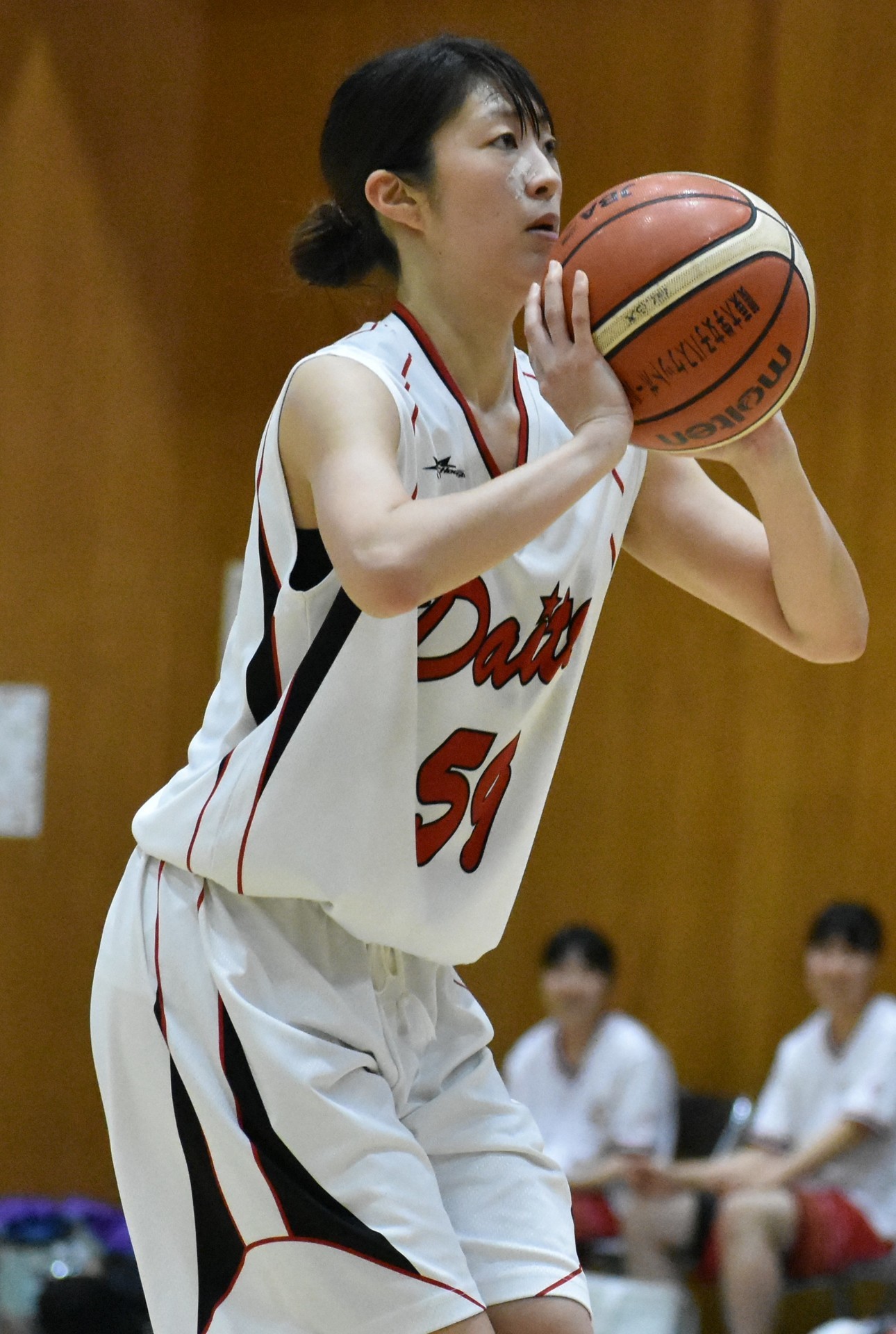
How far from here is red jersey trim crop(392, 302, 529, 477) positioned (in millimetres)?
2445

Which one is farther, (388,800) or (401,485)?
(388,800)

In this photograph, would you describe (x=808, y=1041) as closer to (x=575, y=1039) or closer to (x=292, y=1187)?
(x=575, y=1039)

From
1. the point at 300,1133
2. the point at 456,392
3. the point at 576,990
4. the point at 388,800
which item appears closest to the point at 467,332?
the point at 456,392

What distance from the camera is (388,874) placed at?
90.2 inches

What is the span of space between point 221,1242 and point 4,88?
19.3 ft

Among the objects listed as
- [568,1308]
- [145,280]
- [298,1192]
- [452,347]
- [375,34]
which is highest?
[375,34]

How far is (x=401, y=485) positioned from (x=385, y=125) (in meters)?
0.69

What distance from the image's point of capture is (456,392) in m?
2.45

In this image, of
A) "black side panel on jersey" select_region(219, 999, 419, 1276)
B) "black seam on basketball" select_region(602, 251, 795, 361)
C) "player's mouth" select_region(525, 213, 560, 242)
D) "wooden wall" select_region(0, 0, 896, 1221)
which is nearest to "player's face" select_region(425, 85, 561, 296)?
"player's mouth" select_region(525, 213, 560, 242)

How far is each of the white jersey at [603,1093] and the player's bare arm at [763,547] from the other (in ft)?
12.6

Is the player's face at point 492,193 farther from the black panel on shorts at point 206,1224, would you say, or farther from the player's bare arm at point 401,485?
the black panel on shorts at point 206,1224

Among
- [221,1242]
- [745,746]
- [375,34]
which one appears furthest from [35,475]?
[221,1242]

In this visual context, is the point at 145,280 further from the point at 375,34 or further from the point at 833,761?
the point at 833,761

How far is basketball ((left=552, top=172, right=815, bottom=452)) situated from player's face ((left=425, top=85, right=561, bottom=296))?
0.07 meters
